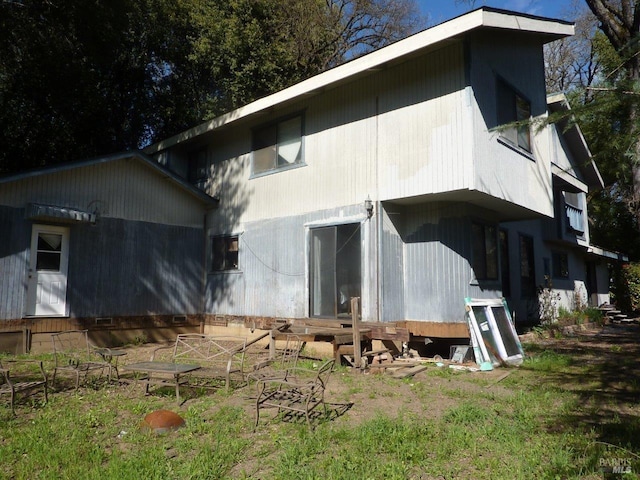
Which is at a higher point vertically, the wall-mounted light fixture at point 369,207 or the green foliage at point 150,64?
the green foliage at point 150,64

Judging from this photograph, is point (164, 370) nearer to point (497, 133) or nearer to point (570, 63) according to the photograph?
point (497, 133)

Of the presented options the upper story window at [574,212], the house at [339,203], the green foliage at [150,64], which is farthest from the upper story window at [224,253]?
A: the upper story window at [574,212]

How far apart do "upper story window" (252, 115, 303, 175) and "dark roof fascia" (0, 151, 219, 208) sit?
1863mm

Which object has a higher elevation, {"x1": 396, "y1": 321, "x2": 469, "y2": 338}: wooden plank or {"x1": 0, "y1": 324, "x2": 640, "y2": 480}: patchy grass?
{"x1": 396, "y1": 321, "x2": 469, "y2": 338}: wooden plank

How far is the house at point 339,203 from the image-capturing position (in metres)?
9.20

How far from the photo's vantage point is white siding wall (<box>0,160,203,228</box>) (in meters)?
10.4

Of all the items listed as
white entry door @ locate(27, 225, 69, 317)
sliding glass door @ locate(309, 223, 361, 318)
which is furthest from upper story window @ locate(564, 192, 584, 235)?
white entry door @ locate(27, 225, 69, 317)

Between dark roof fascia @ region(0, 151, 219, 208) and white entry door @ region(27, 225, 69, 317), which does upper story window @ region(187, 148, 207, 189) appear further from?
white entry door @ region(27, 225, 69, 317)

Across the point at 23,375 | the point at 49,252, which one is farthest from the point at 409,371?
the point at 49,252

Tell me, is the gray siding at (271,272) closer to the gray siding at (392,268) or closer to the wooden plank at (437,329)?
the gray siding at (392,268)

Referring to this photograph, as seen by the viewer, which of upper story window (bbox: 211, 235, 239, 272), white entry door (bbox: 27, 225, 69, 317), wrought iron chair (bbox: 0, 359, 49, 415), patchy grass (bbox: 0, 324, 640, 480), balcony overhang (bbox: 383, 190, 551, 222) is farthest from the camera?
upper story window (bbox: 211, 235, 239, 272)

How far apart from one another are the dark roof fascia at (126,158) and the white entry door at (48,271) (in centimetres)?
118

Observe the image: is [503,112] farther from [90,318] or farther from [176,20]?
[176,20]

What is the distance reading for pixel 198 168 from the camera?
14.3m
